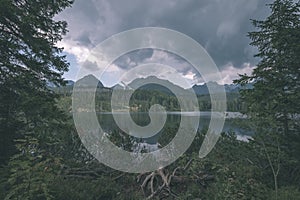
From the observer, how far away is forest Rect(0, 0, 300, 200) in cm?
591

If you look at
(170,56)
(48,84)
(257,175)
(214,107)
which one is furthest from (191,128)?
(48,84)

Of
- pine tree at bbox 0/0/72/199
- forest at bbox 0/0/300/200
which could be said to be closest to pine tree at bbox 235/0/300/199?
forest at bbox 0/0/300/200

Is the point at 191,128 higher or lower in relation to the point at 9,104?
lower

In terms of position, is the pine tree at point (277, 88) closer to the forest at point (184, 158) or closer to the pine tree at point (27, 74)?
the forest at point (184, 158)

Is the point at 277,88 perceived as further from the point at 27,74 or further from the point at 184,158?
the point at 27,74

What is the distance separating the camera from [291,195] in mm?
4840

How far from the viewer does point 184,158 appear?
846cm

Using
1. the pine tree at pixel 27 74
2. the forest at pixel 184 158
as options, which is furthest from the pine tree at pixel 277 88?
the pine tree at pixel 27 74

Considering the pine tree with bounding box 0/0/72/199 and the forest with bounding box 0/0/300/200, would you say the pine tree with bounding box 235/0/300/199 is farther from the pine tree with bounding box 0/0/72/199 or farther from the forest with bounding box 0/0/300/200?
the pine tree with bounding box 0/0/72/199

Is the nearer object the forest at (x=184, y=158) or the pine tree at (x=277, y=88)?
the forest at (x=184, y=158)

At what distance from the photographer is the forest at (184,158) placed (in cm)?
591

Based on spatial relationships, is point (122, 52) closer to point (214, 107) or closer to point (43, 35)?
point (43, 35)

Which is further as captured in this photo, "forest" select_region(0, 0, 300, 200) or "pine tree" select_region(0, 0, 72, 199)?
"pine tree" select_region(0, 0, 72, 199)

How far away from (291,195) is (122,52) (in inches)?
271
